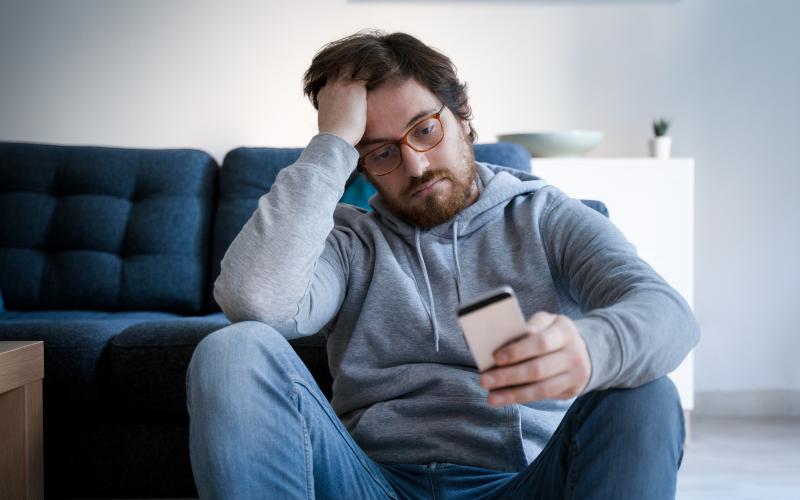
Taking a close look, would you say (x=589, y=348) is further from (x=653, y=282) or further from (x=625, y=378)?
(x=653, y=282)

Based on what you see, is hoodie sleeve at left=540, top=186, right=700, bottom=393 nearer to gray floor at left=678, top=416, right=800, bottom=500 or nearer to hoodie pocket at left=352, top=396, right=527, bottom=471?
hoodie pocket at left=352, top=396, right=527, bottom=471

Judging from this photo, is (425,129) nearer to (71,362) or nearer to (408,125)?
(408,125)

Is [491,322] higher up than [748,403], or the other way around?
[491,322]

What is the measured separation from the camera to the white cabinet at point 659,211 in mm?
A: 2396

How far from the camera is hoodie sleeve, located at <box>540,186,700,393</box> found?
33.0 inches

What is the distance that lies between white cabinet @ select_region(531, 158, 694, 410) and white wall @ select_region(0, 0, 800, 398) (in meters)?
0.46

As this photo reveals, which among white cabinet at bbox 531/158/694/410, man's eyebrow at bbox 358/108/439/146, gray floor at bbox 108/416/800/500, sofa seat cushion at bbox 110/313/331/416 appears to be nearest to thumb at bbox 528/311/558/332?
man's eyebrow at bbox 358/108/439/146

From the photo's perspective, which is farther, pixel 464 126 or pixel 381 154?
pixel 464 126

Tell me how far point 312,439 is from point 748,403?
2.33 meters

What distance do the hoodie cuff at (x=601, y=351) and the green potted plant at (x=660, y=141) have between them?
6.40 feet

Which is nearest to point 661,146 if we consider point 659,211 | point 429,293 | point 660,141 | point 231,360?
point 660,141

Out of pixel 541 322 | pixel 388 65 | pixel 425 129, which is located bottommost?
pixel 541 322

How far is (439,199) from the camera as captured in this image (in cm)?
129

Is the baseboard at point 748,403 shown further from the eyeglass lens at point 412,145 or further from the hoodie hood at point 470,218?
the eyeglass lens at point 412,145
